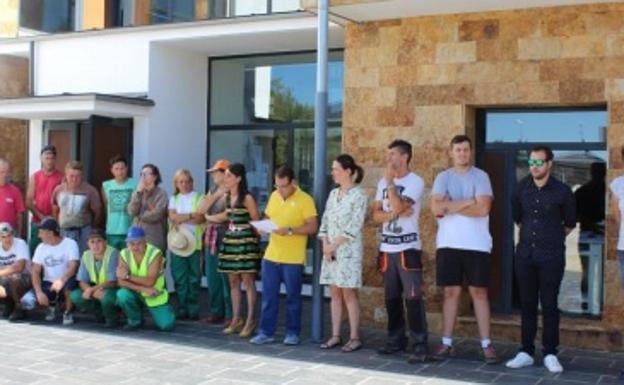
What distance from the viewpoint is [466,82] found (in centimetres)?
841

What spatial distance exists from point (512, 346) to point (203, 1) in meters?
5.75

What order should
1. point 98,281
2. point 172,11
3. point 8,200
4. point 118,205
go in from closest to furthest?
point 98,281 < point 118,205 < point 8,200 < point 172,11

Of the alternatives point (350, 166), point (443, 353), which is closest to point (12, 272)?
point (350, 166)

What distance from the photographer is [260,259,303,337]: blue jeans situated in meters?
7.91

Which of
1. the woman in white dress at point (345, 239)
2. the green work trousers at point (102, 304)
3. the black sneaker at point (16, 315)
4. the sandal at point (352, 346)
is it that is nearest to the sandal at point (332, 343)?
the woman in white dress at point (345, 239)

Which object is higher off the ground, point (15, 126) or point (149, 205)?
point (15, 126)

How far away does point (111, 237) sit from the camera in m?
9.58

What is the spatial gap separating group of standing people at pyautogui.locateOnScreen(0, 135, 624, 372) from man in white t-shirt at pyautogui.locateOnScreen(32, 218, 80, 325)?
0.5 inches

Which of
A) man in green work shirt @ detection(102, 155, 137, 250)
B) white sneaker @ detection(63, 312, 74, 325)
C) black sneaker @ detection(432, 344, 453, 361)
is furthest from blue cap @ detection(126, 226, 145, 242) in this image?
black sneaker @ detection(432, 344, 453, 361)

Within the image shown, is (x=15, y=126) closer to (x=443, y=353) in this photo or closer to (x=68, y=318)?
(x=68, y=318)

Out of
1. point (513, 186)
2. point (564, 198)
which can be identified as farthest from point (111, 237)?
point (564, 198)

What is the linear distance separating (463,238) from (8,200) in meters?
5.77

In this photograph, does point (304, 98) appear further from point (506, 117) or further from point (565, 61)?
point (565, 61)

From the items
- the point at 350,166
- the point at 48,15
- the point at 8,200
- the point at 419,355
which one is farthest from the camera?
the point at 48,15
